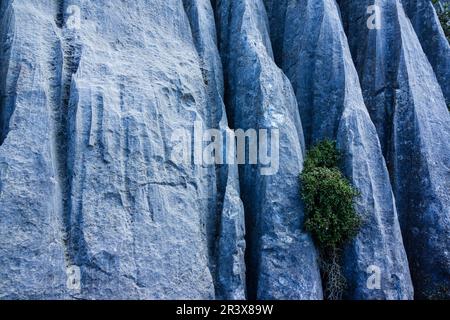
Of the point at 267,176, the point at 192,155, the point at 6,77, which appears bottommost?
the point at 267,176

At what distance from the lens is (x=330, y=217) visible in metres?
13.4

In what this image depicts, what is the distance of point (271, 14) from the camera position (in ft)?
63.9

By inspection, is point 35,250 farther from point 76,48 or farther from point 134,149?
point 76,48

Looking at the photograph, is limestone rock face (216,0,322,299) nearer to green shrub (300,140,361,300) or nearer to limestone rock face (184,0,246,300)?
green shrub (300,140,361,300)

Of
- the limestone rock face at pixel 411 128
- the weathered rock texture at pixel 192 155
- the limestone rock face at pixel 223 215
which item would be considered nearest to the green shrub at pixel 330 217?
the weathered rock texture at pixel 192 155

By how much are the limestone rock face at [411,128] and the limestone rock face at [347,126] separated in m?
1.38

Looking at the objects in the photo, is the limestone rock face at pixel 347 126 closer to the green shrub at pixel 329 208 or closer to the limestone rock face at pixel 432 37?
the green shrub at pixel 329 208

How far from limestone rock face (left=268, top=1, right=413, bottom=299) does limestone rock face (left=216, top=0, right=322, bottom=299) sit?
124cm

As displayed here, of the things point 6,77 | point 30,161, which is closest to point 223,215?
point 30,161

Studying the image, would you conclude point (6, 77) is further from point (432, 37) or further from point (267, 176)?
point (432, 37)

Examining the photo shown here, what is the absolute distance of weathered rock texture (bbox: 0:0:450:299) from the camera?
37.5ft

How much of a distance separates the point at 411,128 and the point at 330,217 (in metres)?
5.57

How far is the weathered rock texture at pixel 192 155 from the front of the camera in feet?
37.5

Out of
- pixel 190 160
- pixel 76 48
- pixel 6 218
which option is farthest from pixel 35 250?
pixel 76 48
